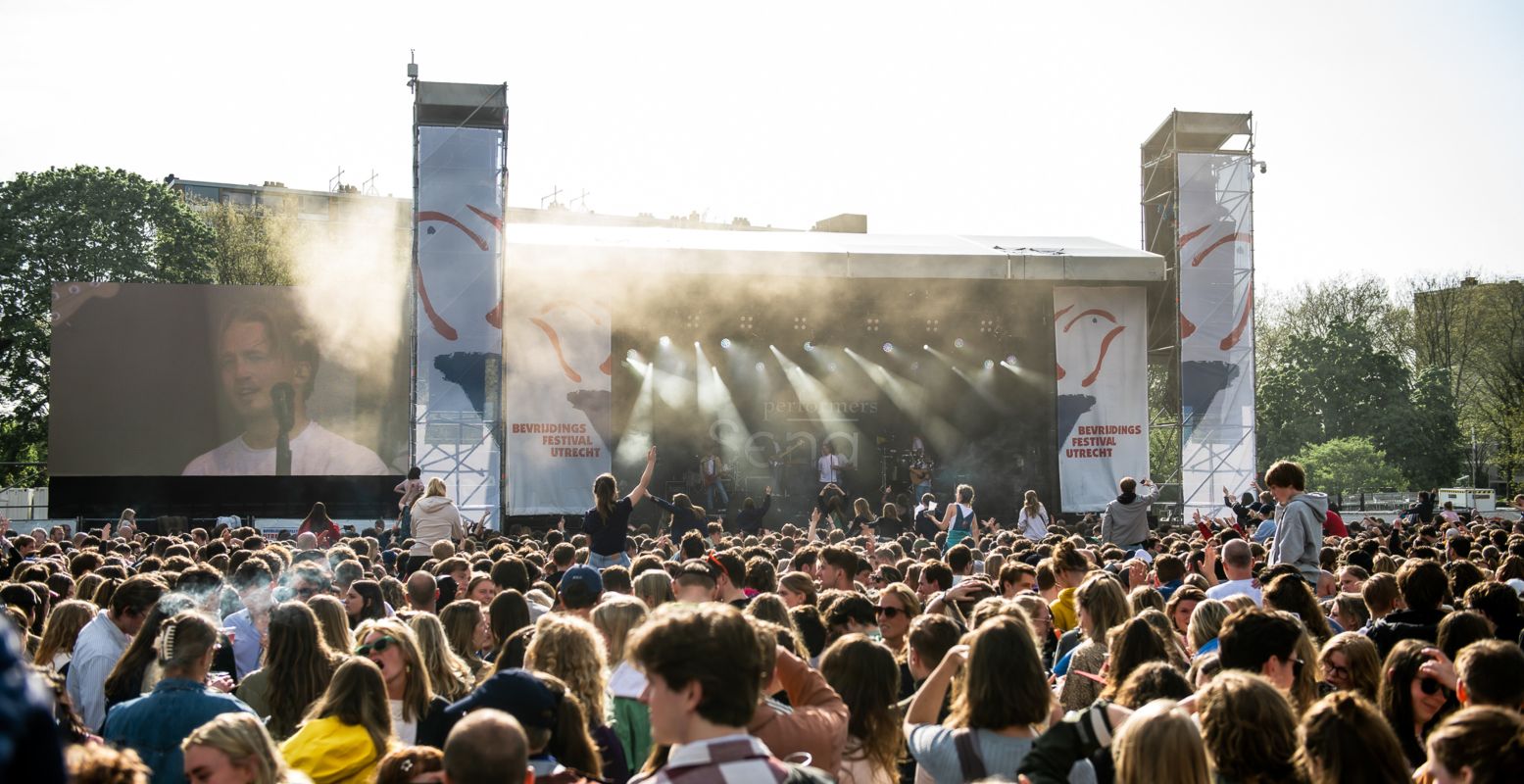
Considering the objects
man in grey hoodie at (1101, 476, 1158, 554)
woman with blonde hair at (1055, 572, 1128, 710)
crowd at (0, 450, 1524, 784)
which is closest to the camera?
crowd at (0, 450, 1524, 784)

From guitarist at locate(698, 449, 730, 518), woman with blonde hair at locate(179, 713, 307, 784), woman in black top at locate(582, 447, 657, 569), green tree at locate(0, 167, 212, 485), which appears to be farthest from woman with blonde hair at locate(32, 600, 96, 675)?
green tree at locate(0, 167, 212, 485)

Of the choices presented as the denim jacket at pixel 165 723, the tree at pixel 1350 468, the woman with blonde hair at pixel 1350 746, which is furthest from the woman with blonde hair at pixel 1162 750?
the tree at pixel 1350 468

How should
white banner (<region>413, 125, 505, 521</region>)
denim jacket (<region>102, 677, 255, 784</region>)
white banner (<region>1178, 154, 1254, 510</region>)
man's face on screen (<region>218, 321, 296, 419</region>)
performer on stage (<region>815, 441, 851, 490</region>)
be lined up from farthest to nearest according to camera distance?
performer on stage (<region>815, 441, 851, 490</region>) → man's face on screen (<region>218, 321, 296, 419</region>) → white banner (<region>1178, 154, 1254, 510</region>) → white banner (<region>413, 125, 505, 521</region>) → denim jacket (<region>102, 677, 255, 784</region>)

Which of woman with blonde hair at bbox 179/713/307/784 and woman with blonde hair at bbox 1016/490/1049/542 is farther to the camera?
woman with blonde hair at bbox 1016/490/1049/542

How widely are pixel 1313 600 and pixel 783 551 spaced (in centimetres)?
554

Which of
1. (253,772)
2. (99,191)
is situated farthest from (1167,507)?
(99,191)

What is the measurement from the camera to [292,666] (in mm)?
4508

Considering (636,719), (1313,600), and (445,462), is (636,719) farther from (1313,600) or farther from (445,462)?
(445,462)

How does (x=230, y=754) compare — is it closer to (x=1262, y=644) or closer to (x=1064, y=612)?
(x=1262, y=644)

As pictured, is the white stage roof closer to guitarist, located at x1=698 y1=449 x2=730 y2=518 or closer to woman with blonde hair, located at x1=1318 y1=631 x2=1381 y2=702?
guitarist, located at x1=698 y1=449 x2=730 y2=518

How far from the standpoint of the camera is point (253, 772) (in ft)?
10.5

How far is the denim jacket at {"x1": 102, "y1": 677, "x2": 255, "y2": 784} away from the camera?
3.89 m

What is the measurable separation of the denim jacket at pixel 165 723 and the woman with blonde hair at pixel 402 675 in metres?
0.46

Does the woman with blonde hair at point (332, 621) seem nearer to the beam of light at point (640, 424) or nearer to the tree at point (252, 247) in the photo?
the beam of light at point (640, 424)
